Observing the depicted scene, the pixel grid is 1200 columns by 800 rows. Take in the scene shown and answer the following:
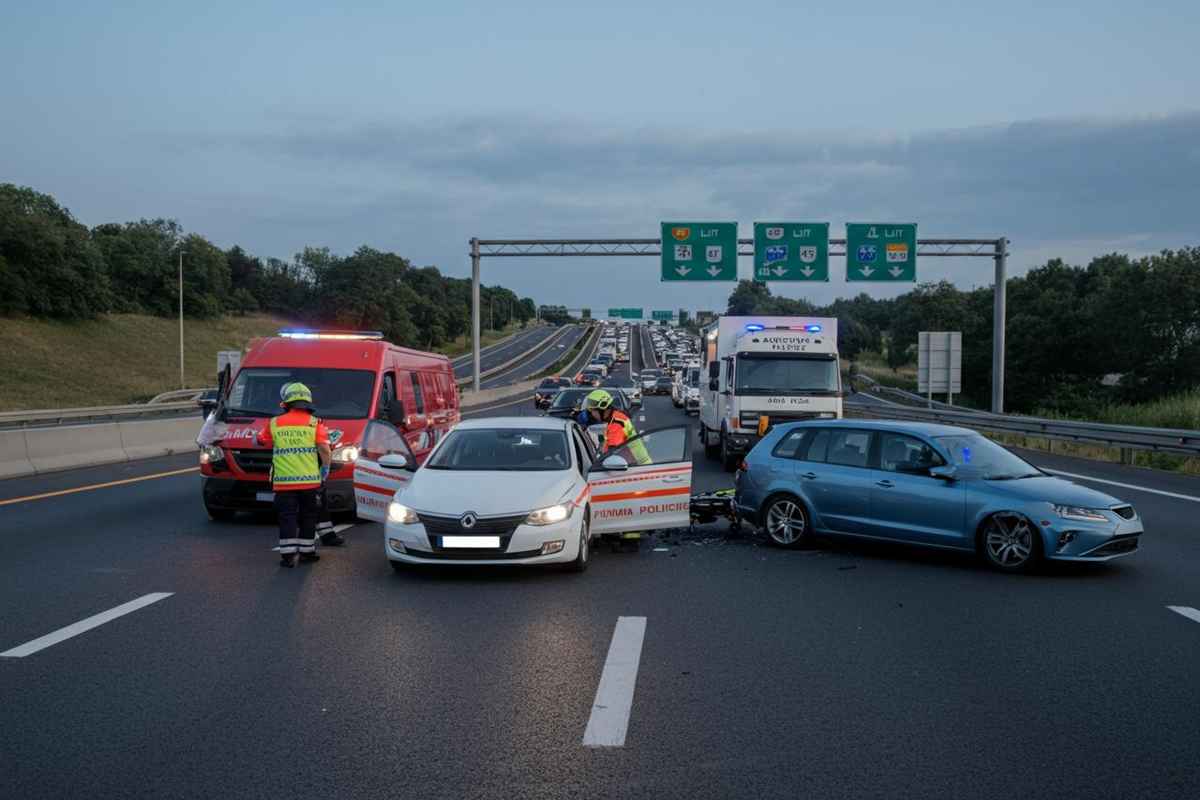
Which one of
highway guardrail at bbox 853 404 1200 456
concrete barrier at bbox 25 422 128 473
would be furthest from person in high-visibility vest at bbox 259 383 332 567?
highway guardrail at bbox 853 404 1200 456

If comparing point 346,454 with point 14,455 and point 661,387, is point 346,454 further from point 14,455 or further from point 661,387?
point 661,387

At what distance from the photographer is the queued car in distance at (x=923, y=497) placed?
10047 mm

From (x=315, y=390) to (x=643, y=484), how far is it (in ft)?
17.7

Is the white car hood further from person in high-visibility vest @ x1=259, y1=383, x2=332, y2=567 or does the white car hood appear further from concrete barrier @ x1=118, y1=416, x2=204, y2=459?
concrete barrier @ x1=118, y1=416, x2=204, y2=459

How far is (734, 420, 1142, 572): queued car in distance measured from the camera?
10.0 metres

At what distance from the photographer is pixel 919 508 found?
1070cm

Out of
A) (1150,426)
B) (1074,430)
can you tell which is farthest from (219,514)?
(1150,426)

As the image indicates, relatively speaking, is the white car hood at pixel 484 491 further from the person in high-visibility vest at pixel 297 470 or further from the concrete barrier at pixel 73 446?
the concrete barrier at pixel 73 446

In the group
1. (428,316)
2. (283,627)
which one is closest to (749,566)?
(283,627)

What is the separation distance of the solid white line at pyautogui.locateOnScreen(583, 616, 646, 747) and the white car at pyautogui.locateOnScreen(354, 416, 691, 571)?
1.59 metres

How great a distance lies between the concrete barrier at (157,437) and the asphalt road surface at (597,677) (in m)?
13.6

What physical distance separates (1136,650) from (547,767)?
4.50 m

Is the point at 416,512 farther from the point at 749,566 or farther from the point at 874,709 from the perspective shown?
the point at 874,709

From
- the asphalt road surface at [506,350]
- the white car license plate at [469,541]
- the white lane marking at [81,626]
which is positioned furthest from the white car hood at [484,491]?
the asphalt road surface at [506,350]
